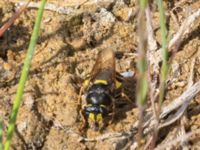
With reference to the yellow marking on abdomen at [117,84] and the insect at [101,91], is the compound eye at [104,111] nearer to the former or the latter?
the insect at [101,91]

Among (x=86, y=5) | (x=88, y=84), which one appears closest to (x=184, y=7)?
(x=86, y=5)

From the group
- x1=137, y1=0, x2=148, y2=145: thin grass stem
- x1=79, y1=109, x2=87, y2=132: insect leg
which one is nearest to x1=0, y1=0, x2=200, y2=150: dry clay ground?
x1=79, y1=109, x2=87, y2=132: insect leg

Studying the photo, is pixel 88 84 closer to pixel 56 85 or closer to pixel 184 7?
pixel 56 85

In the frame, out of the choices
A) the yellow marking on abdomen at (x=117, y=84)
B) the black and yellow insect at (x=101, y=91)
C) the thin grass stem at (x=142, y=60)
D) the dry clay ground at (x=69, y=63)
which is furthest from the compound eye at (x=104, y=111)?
the thin grass stem at (x=142, y=60)

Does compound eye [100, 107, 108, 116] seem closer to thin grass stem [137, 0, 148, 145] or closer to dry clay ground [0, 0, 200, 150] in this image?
dry clay ground [0, 0, 200, 150]

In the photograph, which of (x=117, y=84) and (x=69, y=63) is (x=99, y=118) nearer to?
(x=117, y=84)
